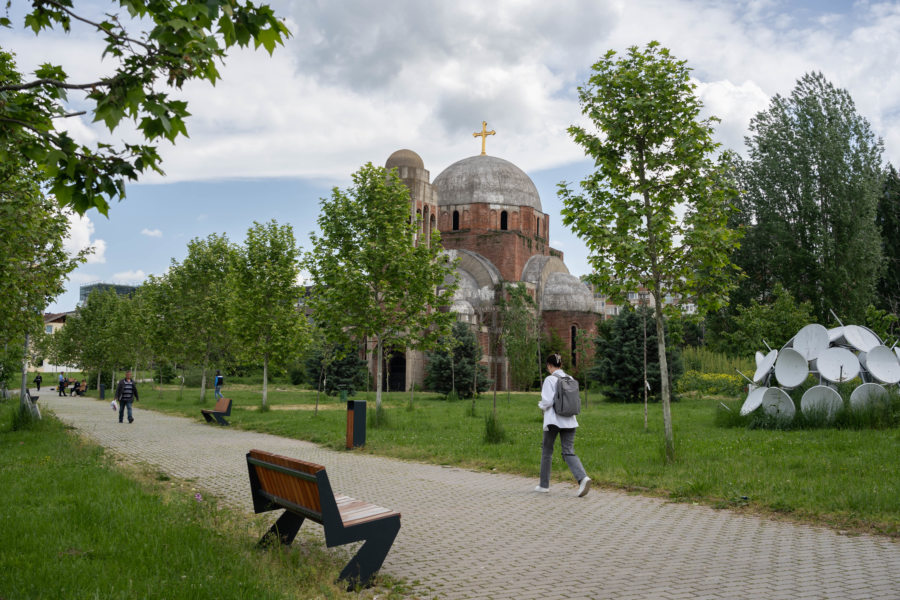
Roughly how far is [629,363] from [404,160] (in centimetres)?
2001

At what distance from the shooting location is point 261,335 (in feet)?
80.9

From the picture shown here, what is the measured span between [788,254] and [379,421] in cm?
2556

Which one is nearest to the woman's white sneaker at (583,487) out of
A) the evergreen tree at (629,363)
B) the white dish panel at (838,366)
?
the white dish panel at (838,366)

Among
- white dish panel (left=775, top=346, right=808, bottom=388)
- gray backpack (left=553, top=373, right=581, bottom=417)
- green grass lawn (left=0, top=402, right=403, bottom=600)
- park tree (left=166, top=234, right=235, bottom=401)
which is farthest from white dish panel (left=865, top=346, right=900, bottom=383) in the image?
park tree (left=166, top=234, right=235, bottom=401)

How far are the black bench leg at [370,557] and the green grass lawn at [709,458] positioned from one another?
4371 millimetres

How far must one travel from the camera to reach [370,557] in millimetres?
4961

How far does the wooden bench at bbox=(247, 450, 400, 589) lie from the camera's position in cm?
Answer: 469

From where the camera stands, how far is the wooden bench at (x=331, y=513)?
469 centimetres

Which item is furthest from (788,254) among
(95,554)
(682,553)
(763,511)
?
(95,554)

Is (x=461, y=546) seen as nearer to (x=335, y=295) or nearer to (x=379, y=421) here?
(x=379, y=421)

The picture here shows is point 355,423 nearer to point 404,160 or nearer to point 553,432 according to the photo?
point 553,432

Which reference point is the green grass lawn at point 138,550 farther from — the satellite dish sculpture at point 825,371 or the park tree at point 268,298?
the park tree at point 268,298

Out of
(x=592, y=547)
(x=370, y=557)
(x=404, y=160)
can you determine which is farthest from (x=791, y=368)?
(x=404, y=160)

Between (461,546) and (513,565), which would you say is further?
(461,546)
